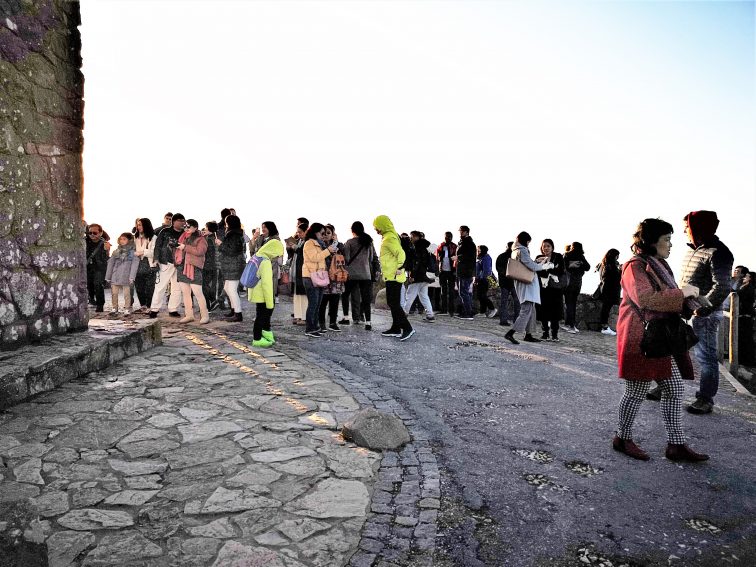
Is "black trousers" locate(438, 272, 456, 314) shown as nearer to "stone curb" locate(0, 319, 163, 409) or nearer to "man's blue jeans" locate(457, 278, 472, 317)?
"man's blue jeans" locate(457, 278, 472, 317)

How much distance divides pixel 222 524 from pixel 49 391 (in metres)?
3.41

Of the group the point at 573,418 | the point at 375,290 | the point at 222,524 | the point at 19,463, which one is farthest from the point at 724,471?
the point at 375,290

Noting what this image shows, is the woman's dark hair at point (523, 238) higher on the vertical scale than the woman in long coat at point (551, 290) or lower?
higher

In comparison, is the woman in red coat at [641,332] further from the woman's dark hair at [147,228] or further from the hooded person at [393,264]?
the woman's dark hair at [147,228]

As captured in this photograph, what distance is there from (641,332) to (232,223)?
816 centimetres

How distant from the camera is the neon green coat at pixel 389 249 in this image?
9.48 m

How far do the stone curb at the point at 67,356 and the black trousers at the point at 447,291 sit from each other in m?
8.66

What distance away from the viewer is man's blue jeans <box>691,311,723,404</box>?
5.48 m

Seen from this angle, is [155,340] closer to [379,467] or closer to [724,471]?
[379,467]

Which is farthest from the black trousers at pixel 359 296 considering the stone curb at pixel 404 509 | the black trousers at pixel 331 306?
the stone curb at pixel 404 509

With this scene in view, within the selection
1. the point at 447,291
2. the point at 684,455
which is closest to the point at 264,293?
the point at 684,455

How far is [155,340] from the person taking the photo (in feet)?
25.6

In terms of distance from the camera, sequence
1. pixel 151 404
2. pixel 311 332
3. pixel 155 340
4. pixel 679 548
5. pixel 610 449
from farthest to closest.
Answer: pixel 311 332 < pixel 155 340 < pixel 151 404 < pixel 610 449 < pixel 679 548

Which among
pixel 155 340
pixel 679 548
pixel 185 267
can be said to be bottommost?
pixel 679 548
